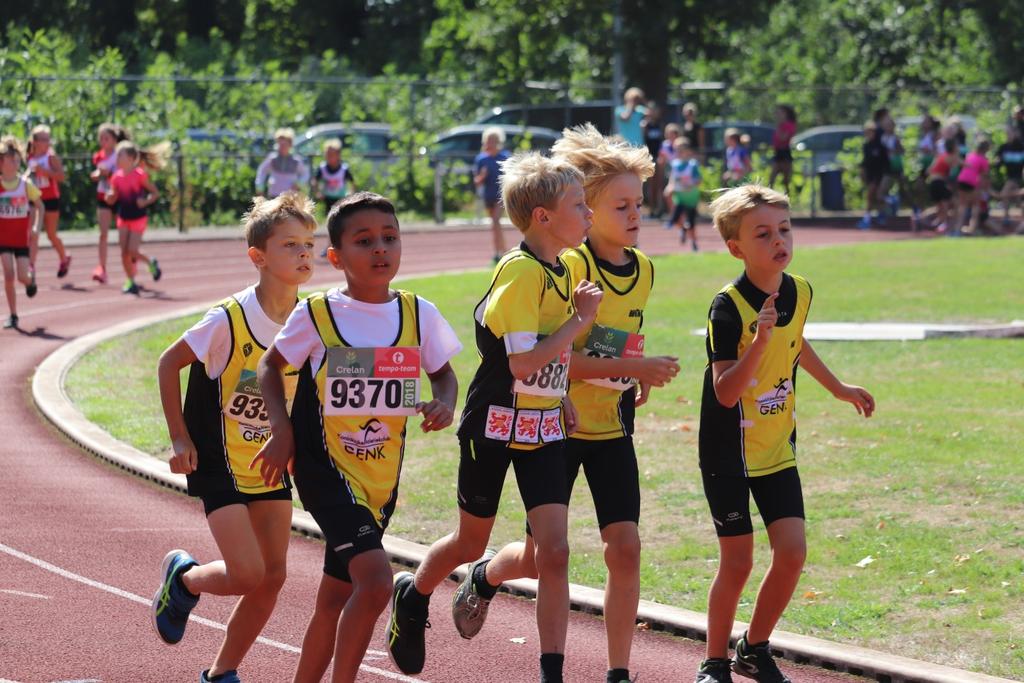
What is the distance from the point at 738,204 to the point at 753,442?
0.90 m

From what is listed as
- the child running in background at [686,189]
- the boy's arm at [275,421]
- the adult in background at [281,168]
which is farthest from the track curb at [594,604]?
the child running in background at [686,189]

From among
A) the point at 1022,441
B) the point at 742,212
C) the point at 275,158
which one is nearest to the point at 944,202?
the point at 275,158

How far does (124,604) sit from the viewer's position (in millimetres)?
7340

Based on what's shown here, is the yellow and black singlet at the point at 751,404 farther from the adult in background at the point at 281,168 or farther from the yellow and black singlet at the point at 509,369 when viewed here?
the adult in background at the point at 281,168

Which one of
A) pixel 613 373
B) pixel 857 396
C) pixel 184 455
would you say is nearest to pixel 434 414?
pixel 613 373

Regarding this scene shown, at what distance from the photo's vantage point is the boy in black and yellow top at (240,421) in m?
5.59

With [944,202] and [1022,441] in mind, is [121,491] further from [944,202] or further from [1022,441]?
[944,202]

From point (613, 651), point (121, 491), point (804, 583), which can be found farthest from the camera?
point (121, 491)

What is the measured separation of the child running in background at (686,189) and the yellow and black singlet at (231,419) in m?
20.2

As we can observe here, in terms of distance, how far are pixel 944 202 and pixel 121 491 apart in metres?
22.4

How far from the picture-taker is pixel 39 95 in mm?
28969

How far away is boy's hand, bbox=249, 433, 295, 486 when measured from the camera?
516 cm

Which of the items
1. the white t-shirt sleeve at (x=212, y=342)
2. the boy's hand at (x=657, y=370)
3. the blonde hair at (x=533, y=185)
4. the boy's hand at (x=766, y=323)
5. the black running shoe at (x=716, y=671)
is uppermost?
the blonde hair at (x=533, y=185)

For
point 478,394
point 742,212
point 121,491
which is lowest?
point 121,491
